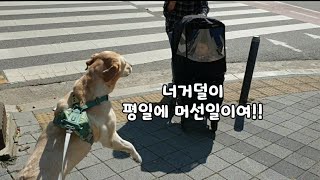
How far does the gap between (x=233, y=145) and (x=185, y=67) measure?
1.18 metres

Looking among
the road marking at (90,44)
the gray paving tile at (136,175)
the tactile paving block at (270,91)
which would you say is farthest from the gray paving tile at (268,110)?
the road marking at (90,44)

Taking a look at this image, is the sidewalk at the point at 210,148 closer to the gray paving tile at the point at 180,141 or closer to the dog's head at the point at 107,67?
the gray paving tile at the point at 180,141

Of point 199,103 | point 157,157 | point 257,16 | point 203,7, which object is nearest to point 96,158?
point 157,157

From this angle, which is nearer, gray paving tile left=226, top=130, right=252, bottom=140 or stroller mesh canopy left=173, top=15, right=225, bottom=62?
stroller mesh canopy left=173, top=15, right=225, bottom=62

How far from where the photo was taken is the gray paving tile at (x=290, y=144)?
4612 millimetres

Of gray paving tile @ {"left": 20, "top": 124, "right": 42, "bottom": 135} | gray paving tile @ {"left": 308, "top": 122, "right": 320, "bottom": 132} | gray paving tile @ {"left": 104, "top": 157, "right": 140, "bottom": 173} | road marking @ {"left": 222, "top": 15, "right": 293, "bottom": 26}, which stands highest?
road marking @ {"left": 222, "top": 15, "right": 293, "bottom": 26}

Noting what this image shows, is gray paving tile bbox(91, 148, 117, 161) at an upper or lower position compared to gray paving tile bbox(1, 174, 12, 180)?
lower

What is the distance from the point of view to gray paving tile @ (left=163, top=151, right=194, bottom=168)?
13.6 feet

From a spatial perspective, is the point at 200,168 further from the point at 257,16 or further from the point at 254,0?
the point at 254,0

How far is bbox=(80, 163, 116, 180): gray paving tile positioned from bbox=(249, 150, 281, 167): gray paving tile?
172cm

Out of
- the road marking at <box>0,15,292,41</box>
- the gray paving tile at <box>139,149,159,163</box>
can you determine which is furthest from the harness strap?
the road marking at <box>0,15,292,41</box>

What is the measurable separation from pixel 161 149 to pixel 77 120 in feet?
6.33

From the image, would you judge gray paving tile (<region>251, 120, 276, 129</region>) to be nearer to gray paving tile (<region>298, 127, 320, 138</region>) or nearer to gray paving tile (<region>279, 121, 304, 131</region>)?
gray paving tile (<region>279, 121, 304, 131</region>)

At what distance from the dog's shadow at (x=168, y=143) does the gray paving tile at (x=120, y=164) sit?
0.32 feet
